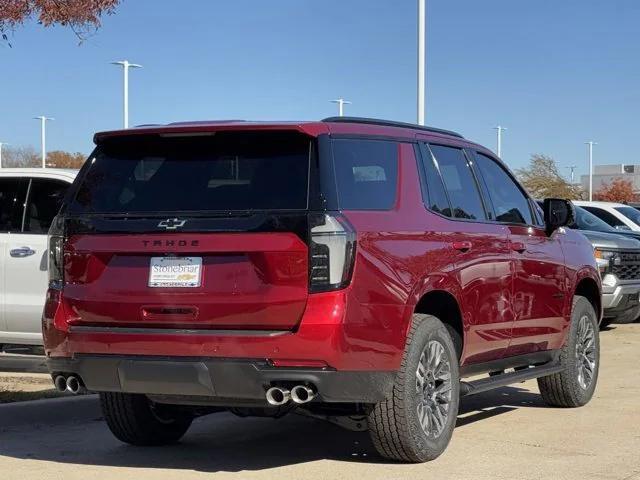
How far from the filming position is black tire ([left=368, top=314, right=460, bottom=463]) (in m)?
6.03

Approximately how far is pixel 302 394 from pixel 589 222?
12079mm

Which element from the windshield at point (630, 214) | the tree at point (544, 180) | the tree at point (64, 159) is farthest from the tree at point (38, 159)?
the windshield at point (630, 214)

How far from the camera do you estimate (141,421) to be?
6984mm

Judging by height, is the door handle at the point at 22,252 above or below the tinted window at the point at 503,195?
below

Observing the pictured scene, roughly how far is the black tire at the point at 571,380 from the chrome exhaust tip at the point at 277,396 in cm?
339

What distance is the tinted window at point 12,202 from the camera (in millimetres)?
9812

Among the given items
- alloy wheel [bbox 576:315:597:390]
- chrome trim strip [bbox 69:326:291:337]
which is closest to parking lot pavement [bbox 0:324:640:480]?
alloy wheel [bbox 576:315:597:390]

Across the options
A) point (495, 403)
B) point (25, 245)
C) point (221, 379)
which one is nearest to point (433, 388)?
point (221, 379)

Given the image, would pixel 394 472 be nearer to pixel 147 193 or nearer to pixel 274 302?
pixel 274 302

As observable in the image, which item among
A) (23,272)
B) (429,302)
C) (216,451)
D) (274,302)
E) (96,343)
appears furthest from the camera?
(23,272)

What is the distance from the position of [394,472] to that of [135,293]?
5.94 feet

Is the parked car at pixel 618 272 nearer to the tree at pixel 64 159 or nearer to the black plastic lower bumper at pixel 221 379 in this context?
the black plastic lower bumper at pixel 221 379

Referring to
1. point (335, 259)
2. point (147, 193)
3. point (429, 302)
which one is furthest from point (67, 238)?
point (429, 302)

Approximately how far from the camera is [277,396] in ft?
18.6
